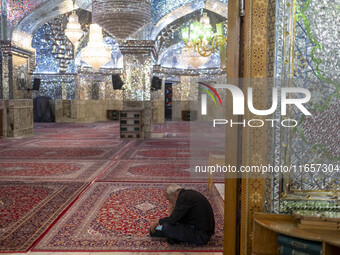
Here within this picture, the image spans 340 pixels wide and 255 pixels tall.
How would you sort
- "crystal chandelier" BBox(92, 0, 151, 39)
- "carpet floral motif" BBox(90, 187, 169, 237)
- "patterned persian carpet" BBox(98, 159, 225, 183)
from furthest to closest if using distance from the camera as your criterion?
"crystal chandelier" BBox(92, 0, 151, 39), "patterned persian carpet" BBox(98, 159, 225, 183), "carpet floral motif" BBox(90, 187, 169, 237)

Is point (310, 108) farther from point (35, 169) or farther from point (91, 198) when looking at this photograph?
point (35, 169)

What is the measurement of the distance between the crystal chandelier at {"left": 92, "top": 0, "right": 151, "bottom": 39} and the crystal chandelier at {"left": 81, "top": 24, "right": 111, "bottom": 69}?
219 cm

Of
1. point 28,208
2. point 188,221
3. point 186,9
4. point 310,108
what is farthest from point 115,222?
point 186,9

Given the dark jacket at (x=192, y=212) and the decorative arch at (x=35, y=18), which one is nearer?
the dark jacket at (x=192, y=212)

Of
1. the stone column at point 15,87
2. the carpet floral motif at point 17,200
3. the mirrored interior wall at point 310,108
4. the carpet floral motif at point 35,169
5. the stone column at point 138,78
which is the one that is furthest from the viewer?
the stone column at point 138,78

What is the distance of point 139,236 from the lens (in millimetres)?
2461

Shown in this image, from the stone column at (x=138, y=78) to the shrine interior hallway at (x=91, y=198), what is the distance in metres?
2.10

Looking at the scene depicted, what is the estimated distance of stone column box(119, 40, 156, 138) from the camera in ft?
27.6

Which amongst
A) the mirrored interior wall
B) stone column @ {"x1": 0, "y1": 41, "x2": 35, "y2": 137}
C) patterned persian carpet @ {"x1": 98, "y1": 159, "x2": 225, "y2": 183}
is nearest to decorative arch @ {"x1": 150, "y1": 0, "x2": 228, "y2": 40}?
stone column @ {"x1": 0, "y1": 41, "x2": 35, "y2": 137}

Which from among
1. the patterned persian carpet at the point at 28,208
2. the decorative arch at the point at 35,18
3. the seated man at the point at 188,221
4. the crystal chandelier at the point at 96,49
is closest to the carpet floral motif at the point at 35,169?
the patterned persian carpet at the point at 28,208

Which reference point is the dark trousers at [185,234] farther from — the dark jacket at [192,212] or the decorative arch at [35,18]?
the decorative arch at [35,18]

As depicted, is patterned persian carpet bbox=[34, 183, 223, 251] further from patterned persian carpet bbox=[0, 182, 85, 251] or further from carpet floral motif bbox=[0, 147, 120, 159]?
carpet floral motif bbox=[0, 147, 120, 159]

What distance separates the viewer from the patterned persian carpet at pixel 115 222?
7.57 feet

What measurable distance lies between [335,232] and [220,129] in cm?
902
